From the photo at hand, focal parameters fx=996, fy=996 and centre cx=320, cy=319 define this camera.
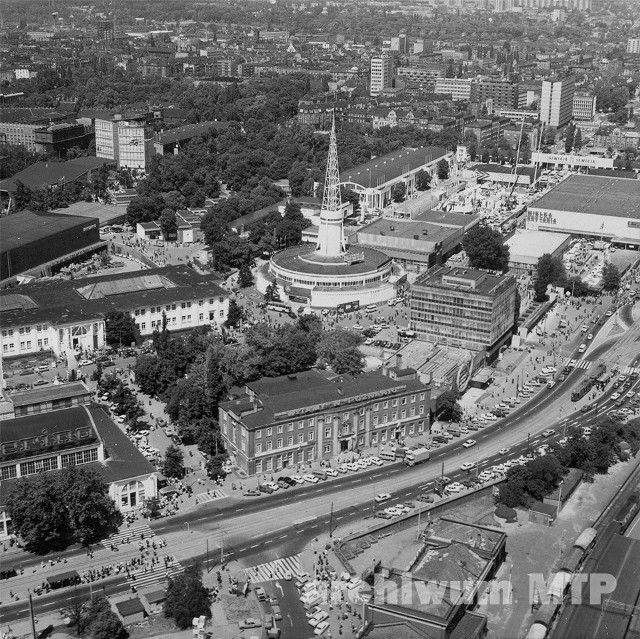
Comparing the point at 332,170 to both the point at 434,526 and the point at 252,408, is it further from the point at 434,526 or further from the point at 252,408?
the point at 434,526

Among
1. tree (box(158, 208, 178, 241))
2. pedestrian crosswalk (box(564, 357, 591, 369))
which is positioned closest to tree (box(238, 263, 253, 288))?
tree (box(158, 208, 178, 241))

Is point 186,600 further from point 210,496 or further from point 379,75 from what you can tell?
point 379,75

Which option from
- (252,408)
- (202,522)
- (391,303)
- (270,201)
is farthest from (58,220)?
(202,522)

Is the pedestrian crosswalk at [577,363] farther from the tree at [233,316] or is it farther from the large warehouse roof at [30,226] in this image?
the large warehouse roof at [30,226]

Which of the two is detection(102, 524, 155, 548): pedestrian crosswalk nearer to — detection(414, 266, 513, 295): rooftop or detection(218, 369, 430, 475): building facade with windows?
detection(218, 369, 430, 475): building facade with windows

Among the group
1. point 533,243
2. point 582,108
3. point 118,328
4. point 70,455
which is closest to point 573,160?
point 533,243
